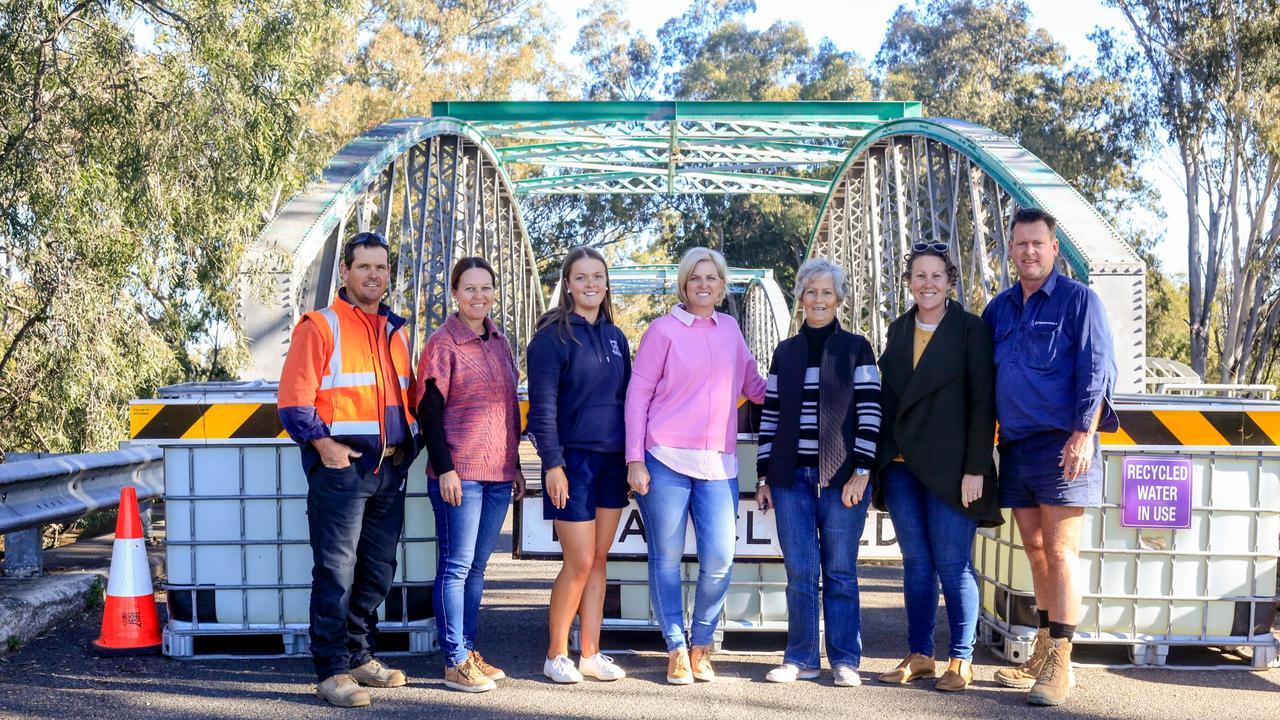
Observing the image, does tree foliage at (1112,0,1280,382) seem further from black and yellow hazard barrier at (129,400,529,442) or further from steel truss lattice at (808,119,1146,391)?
black and yellow hazard barrier at (129,400,529,442)

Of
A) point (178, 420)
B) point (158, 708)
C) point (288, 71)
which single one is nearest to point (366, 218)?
point (288, 71)

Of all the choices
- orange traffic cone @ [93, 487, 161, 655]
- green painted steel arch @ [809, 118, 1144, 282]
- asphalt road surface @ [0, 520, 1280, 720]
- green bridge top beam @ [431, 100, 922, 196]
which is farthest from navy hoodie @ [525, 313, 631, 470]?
green bridge top beam @ [431, 100, 922, 196]

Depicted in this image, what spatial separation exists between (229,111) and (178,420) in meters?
3.93

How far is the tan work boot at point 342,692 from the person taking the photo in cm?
455

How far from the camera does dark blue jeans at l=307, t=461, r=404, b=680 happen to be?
4707 millimetres

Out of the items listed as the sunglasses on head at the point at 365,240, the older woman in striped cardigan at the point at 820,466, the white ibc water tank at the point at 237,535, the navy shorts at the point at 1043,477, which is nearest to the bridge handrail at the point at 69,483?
the white ibc water tank at the point at 237,535

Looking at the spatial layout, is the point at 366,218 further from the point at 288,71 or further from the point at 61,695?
the point at 61,695

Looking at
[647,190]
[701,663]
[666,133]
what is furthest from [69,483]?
[647,190]

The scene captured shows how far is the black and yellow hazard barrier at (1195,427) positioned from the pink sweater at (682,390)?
1.66 metres

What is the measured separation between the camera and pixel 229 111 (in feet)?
27.7

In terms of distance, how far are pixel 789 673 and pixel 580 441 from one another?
4.26 feet

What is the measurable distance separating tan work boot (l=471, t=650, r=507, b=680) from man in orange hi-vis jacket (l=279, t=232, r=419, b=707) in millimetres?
305

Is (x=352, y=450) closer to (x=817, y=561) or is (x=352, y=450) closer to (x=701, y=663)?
(x=701, y=663)

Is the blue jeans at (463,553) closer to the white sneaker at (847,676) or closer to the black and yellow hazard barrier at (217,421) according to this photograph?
the black and yellow hazard barrier at (217,421)
